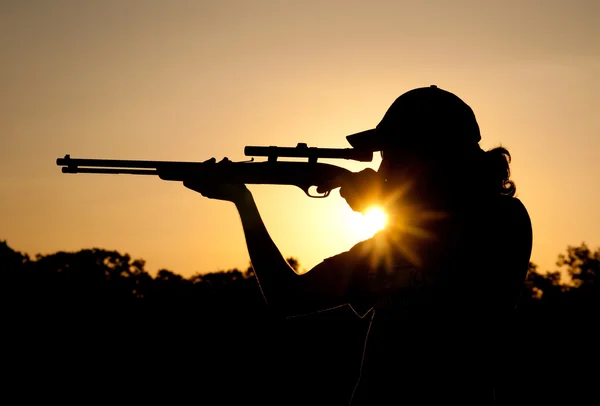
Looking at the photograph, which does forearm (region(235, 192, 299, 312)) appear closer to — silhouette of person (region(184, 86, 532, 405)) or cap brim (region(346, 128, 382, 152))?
silhouette of person (region(184, 86, 532, 405))

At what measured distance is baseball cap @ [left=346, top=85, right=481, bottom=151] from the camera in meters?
3.85

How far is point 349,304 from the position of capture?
3.75 m

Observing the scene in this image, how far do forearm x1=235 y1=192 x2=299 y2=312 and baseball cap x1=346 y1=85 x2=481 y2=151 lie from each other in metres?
0.80

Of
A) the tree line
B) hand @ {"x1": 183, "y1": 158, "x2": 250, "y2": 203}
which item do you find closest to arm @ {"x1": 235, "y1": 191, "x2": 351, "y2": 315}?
hand @ {"x1": 183, "y1": 158, "x2": 250, "y2": 203}

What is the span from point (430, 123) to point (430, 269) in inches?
29.9

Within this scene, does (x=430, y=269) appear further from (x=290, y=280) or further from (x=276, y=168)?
(x=276, y=168)

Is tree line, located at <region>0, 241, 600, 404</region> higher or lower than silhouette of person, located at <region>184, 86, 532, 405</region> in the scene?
higher

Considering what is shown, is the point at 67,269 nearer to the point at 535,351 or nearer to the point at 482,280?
the point at 535,351

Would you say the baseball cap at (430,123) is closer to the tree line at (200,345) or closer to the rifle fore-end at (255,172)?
the rifle fore-end at (255,172)

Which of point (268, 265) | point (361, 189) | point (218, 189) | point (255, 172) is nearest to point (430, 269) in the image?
point (268, 265)

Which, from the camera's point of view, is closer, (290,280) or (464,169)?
(464,169)

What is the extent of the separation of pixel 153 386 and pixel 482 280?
58.3 metres

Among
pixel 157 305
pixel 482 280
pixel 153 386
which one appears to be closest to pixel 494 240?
pixel 482 280

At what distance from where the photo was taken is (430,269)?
3562mm
